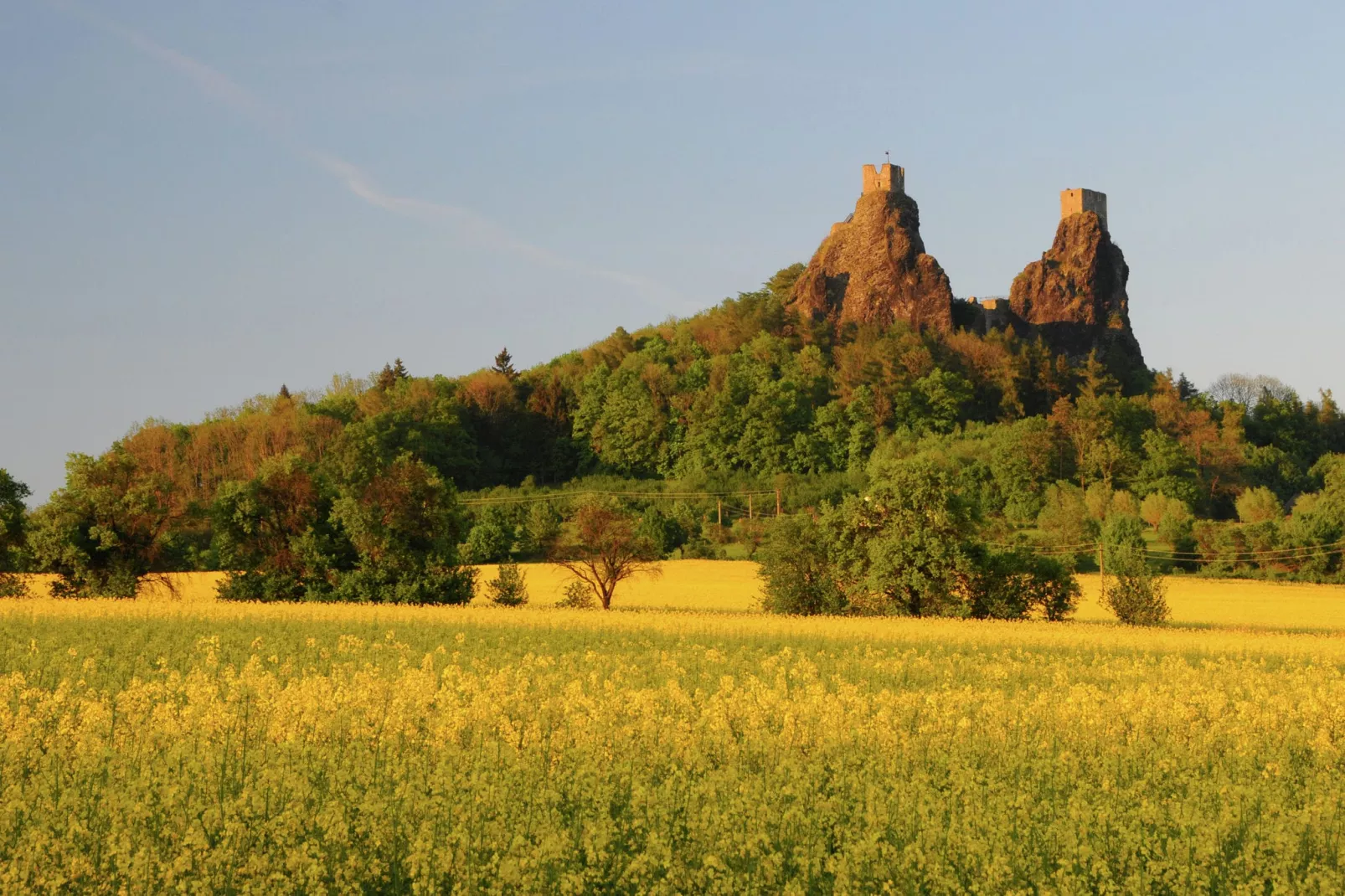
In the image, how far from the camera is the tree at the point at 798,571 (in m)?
46.3

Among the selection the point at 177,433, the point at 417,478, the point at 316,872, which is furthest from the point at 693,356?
the point at 316,872

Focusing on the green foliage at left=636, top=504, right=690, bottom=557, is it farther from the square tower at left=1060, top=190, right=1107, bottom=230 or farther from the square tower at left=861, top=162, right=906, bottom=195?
the square tower at left=1060, top=190, right=1107, bottom=230

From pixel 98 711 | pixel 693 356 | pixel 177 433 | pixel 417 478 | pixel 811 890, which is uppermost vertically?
pixel 693 356

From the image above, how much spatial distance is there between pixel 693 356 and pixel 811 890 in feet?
435

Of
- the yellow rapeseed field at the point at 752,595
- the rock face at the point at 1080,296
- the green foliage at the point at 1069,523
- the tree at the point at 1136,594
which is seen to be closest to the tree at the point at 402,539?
the yellow rapeseed field at the point at 752,595

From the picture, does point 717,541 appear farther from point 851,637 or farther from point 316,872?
point 316,872

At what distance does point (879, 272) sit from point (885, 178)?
12.1m

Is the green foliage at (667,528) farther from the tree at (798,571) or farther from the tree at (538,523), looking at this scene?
the tree at (798,571)

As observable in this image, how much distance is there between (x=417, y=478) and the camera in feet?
164

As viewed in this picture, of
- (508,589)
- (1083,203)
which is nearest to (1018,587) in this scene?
(508,589)

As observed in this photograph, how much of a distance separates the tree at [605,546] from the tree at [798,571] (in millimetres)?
6635

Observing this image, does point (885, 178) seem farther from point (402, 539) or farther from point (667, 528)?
point (402, 539)

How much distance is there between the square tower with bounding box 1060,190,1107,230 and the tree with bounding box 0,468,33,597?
130 m

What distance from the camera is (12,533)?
166 ft
